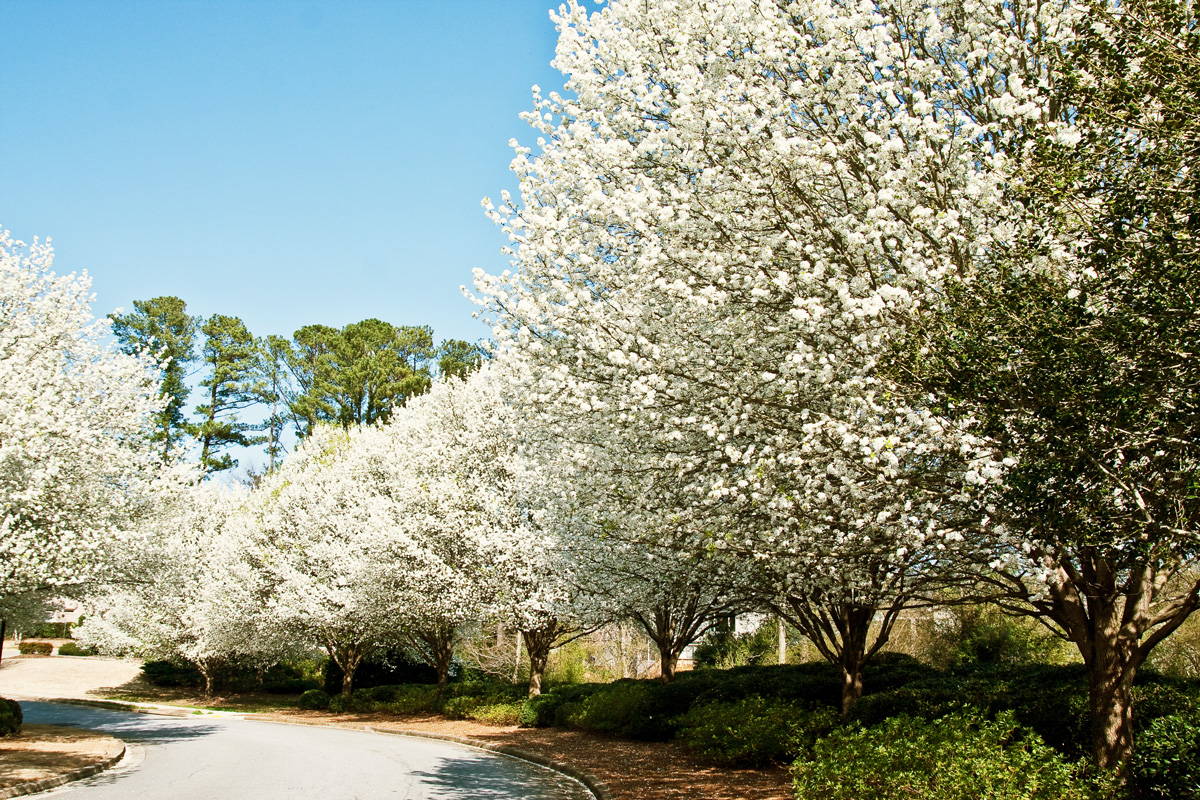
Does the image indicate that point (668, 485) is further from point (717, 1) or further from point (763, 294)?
point (717, 1)

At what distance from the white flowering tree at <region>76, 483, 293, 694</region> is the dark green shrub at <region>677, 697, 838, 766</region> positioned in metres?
22.9

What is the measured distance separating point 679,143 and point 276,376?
59.7 meters

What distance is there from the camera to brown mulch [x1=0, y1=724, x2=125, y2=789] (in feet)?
48.4

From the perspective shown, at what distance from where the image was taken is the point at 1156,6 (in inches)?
230

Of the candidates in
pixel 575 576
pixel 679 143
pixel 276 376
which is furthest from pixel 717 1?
pixel 276 376

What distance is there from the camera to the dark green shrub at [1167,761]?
8836mm

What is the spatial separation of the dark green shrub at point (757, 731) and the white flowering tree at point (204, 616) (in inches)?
900

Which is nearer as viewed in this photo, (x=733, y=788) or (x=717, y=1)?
(x=717, y=1)

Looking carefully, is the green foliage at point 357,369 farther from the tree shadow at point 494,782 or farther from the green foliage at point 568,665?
the tree shadow at point 494,782

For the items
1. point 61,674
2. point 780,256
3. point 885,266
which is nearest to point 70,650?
point 61,674

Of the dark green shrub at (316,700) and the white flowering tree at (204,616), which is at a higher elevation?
the white flowering tree at (204,616)

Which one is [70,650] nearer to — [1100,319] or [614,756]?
[614,756]

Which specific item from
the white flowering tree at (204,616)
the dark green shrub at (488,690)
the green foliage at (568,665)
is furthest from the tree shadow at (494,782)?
the white flowering tree at (204,616)

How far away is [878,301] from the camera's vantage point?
7.69 m
